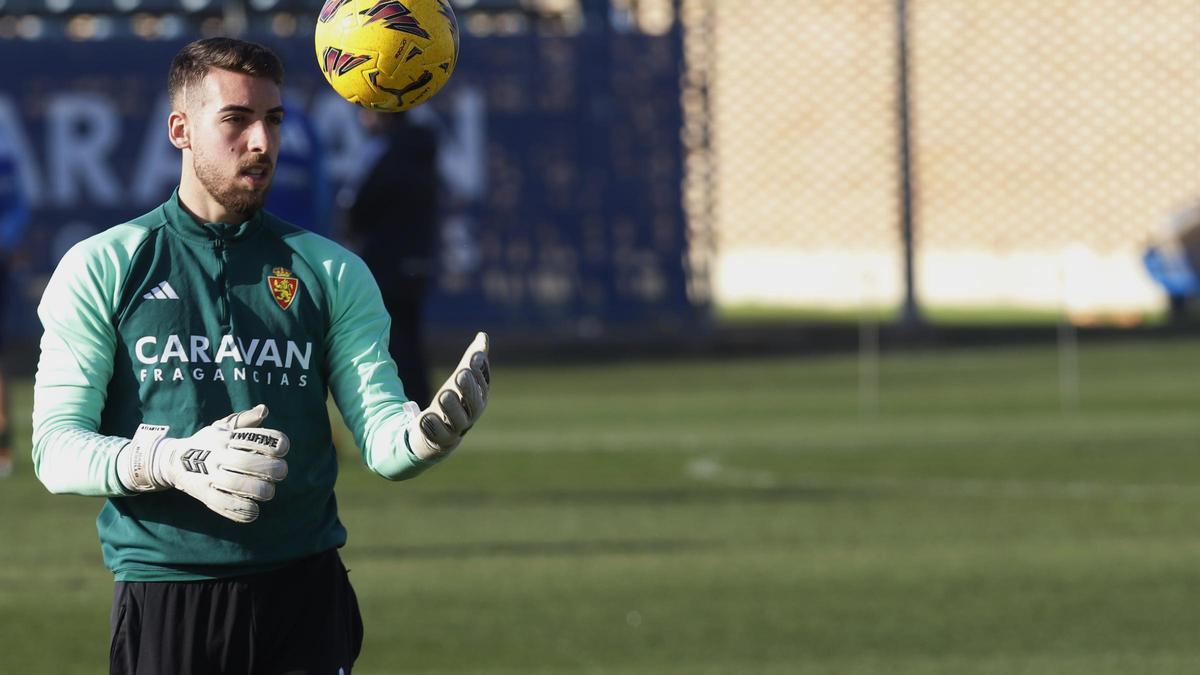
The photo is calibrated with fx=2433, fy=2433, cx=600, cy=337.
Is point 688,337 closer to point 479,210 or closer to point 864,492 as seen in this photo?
point 479,210

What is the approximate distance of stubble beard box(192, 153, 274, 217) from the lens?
473 cm

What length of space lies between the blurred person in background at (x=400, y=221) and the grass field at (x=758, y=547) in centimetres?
92

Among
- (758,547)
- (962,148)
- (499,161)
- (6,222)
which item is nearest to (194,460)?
(758,547)

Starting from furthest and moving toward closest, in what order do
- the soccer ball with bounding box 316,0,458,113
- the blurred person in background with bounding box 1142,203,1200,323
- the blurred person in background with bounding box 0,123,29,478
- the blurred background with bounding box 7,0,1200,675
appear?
the blurred person in background with bounding box 1142,203,1200,323 → the blurred person in background with bounding box 0,123,29,478 → the blurred background with bounding box 7,0,1200,675 → the soccer ball with bounding box 316,0,458,113

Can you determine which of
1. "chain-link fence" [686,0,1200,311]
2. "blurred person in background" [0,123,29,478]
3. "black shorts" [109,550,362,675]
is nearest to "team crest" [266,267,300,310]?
"black shorts" [109,550,362,675]

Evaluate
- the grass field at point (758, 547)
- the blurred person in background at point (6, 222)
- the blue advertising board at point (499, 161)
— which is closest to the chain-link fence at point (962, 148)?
the blue advertising board at point (499, 161)

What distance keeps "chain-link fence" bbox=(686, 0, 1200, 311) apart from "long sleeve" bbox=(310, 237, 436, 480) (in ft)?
75.3

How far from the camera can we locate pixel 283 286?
189 inches

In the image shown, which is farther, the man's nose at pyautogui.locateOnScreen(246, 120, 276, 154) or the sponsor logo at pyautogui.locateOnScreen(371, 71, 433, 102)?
the sponsor logo at pyautogui.locateOnScreen(371, 71, 433, 102)

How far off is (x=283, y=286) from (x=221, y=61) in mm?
455

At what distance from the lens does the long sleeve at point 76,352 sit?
4.64 m

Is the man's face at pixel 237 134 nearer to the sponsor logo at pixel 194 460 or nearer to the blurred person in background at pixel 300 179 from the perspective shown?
the sponsor logo at pixel 194 460

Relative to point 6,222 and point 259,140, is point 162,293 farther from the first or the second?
point 6,222

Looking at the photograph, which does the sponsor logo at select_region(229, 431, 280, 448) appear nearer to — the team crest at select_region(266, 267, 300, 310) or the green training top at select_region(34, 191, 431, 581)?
the green training top at select_region(34, 191, 431, 581)
